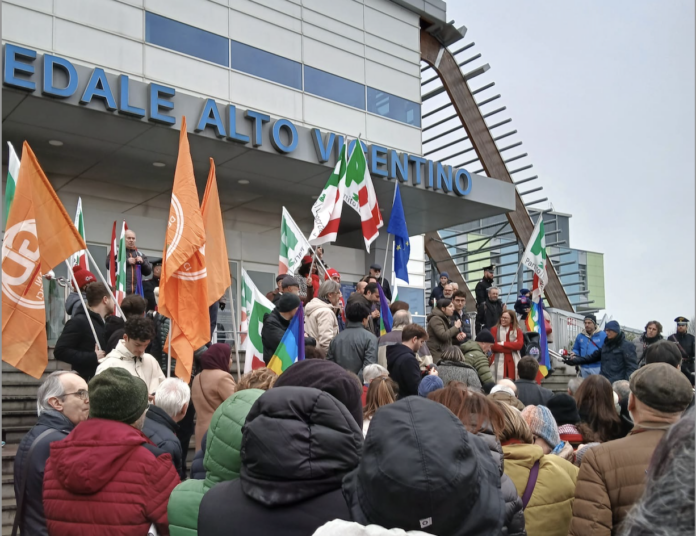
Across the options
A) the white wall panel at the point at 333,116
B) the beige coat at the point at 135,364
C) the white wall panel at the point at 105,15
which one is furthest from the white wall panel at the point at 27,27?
the beige coat at the point at 135,364

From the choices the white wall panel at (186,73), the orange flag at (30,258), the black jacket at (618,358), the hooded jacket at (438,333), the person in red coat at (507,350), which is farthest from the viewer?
the white wall panel at (186,73)

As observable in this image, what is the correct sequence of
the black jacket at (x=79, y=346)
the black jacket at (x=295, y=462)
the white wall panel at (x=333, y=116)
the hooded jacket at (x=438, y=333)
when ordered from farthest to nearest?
the white wall panel at (x=333, y=116)
the hooded jacket at (x=438, y=333)
the black jacket at (x=79, y=346)
the black jacket at (x=295, y=462)

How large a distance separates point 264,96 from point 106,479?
619 inches

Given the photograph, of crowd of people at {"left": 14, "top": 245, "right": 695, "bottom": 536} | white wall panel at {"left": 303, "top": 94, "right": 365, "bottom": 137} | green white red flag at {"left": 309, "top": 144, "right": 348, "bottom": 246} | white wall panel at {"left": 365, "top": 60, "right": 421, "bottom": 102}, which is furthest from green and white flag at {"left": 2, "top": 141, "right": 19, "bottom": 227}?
white wall panel at {"left": 365, "top": 60, "right": 421, "bottom": 102}

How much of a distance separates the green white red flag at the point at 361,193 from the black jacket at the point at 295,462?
8978 mm

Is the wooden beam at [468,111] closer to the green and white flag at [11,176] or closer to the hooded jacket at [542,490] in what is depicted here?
the green and white flag at [11,176]

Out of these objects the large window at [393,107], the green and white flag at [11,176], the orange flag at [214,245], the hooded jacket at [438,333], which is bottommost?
the hooded jacket at [438,333]

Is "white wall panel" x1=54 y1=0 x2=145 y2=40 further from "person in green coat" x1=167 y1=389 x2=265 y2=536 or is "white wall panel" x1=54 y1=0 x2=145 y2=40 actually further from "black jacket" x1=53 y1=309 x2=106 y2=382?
"person in green coat" x1=167 y1=389 x2=265 y2=536

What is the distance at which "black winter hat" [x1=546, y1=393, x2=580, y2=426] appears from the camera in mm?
5457

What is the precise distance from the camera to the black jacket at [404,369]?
7449mm

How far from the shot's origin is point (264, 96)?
1823 centimetres

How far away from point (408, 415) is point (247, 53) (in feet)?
56.4

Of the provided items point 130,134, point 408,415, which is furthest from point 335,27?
point 408,415

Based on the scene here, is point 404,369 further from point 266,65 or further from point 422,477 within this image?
point 266,65
